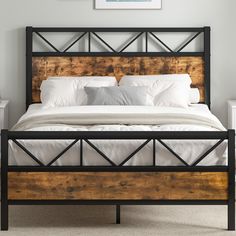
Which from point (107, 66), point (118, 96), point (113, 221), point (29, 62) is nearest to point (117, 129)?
point (113, 221)

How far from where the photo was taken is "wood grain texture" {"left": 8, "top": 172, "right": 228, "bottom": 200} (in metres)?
4.29

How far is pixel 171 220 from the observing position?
462 centimetres

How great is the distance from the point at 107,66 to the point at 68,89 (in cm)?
53

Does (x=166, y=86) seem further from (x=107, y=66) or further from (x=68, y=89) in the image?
(x=68, y=89)

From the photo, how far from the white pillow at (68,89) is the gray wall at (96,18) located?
48 centimetres

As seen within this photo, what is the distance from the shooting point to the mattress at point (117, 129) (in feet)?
14.1

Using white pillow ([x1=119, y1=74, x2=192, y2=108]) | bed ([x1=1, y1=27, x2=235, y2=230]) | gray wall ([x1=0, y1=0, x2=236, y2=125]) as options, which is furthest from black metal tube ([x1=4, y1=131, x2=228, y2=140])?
gray wall ([x1=0, y1=0, x2=236, y2=125])

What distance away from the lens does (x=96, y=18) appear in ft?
20.6

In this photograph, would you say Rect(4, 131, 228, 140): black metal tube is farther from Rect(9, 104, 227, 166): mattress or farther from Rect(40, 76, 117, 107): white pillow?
Rect(40, 76, 117, 107): white pillow

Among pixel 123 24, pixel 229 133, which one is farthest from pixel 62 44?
pixel 229 133

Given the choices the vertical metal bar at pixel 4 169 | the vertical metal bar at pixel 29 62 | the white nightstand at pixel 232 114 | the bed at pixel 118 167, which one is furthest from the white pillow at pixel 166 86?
the vertical metal bar at pixel 4 169

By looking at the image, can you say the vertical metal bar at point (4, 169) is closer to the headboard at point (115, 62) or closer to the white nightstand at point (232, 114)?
the headboard at point (115, 62)

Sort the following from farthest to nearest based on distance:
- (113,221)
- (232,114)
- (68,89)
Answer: (232,114), (68,89), (113,221)

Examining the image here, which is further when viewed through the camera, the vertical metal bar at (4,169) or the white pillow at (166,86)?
the white pillow at (166,86)
